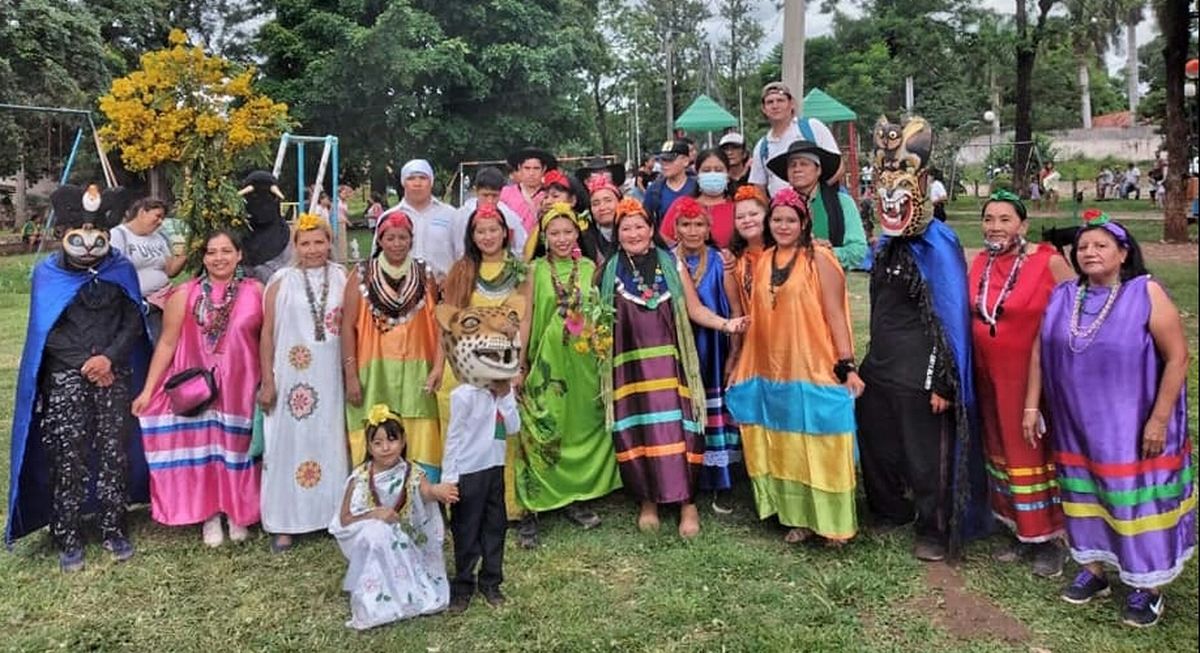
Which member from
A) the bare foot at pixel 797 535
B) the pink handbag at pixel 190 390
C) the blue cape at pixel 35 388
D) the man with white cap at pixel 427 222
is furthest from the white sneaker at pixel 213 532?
the bare foot at pixel 797 535

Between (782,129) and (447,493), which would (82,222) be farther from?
(782,129)

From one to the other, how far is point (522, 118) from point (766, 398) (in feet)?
70.8

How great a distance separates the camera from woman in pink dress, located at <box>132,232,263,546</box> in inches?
182

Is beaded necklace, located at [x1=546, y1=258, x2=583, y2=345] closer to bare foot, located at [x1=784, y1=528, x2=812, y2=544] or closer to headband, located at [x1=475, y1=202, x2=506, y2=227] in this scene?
headband, located at [x1=475, y1=202, x2=506, y2=227]

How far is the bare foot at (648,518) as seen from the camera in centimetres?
471

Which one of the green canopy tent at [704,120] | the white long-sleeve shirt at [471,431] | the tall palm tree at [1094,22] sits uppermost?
the tall palm tree at [1094,22]

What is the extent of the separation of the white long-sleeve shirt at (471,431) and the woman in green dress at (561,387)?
84 cm

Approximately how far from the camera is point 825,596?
155 inches

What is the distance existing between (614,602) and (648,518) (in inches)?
32.3

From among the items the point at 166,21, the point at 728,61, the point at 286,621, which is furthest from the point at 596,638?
the point at 728,61

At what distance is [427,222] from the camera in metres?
Result: 5.64

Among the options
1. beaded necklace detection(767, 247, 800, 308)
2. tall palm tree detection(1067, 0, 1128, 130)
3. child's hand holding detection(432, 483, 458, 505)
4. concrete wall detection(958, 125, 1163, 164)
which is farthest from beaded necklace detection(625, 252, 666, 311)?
concrete wall detection(958, 125, 1163, 164)

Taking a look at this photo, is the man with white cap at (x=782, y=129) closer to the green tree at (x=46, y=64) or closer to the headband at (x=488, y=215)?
the headband at (x=488, y=215)

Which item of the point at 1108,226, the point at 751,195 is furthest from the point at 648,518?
the point at 1108,226
